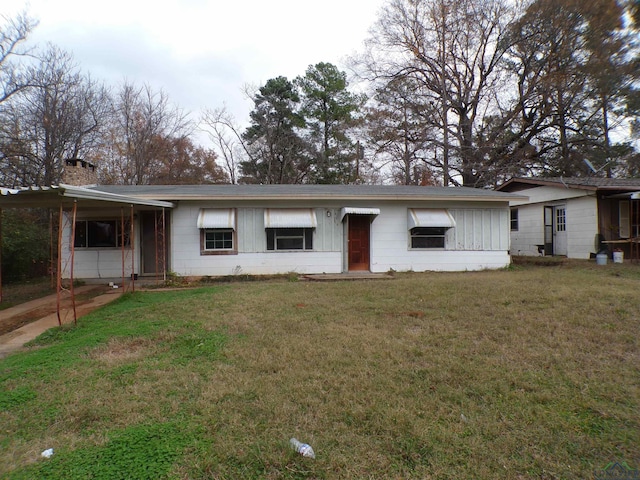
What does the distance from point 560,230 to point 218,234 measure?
1367cm

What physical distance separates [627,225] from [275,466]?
15498 mm

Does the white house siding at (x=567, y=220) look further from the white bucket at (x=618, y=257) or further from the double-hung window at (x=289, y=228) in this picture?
the double-hung window at (x=289, y=228)

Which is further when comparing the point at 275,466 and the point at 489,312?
→ the point at 489,312

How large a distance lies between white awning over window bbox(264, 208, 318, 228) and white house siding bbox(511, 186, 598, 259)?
28.6 feet

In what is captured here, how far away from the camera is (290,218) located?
31.8 ft

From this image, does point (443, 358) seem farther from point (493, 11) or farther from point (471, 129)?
point (493, 11)

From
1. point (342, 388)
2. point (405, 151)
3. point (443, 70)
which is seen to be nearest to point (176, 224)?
point (342, 388)

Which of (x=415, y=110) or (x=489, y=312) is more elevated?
(x=415, y=110)

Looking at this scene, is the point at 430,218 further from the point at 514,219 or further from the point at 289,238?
the point at 514,219

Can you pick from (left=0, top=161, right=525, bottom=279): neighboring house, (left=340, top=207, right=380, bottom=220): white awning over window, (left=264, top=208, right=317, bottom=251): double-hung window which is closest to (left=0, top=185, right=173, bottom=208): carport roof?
(left=0, top=161, right=525, bottom=279): neighboring house

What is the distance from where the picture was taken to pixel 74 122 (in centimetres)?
1516

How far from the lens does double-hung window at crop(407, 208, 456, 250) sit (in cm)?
1013

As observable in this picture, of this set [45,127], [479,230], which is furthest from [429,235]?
[45,127]

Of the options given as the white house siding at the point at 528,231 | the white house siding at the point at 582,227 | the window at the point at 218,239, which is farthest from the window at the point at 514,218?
the window at the point at 218,239
